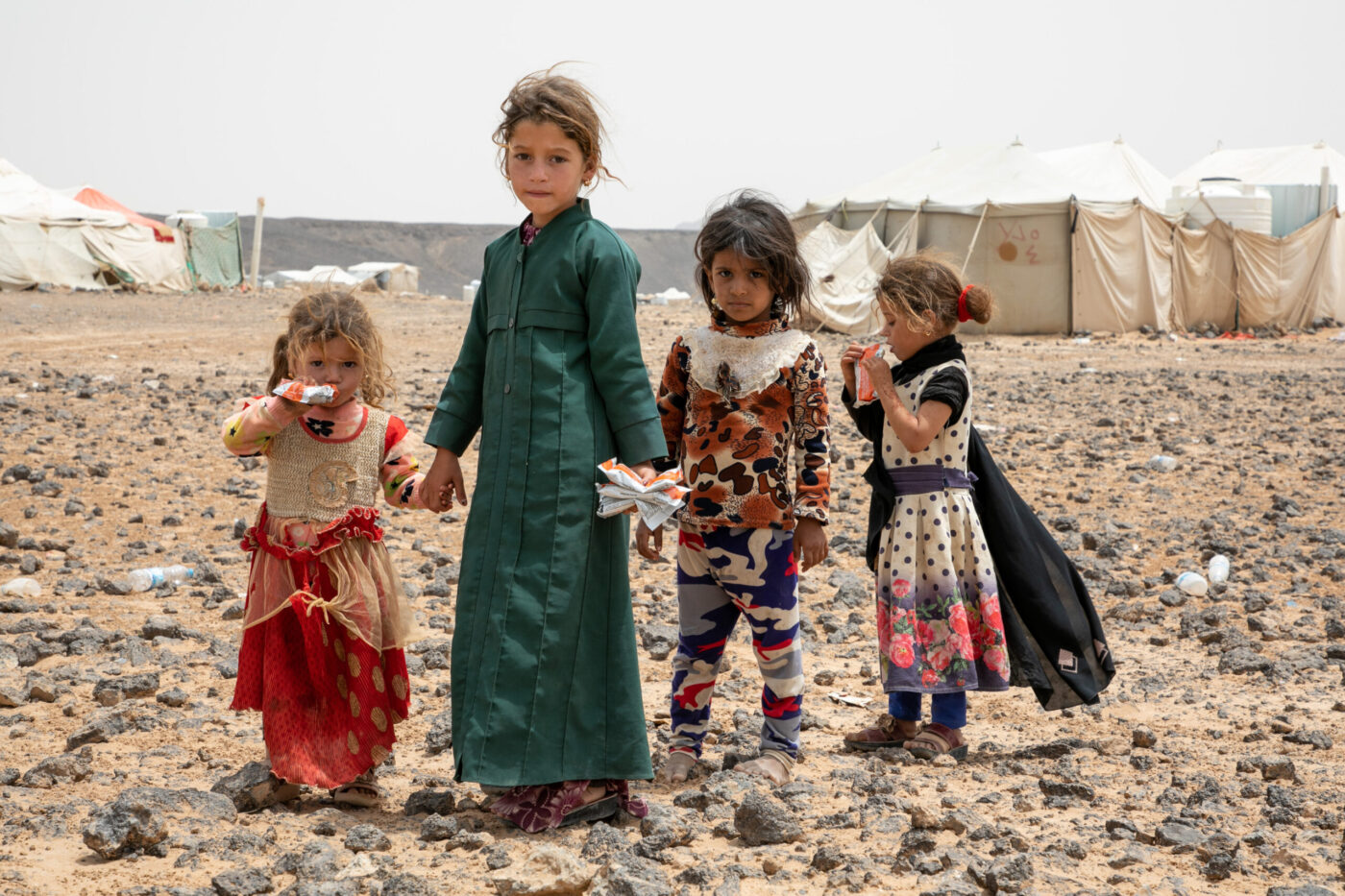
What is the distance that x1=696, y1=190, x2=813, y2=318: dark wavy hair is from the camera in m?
3.05

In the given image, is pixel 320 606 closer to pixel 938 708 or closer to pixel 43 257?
pixel 938 708

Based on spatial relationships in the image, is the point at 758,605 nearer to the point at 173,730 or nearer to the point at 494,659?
the point at 494,659

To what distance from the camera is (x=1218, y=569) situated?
17.4 ft

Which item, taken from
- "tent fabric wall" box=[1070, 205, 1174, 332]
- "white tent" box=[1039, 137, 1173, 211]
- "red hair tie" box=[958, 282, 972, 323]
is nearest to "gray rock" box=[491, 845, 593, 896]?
"red hair tie" box=[958, 282, 972, 323]

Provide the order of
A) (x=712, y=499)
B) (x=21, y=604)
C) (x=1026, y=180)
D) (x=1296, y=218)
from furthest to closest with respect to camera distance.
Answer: (x=1296, y=218), (x=1026, y=180), (x=21, y=604), (x=712, y=499)

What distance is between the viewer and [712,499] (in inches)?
121

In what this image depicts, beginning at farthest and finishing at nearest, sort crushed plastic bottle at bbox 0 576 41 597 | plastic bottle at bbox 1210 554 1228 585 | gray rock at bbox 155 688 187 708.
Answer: plastic bottle at bbox 1210 554 1228 585
crushed plastic bottle at bbox 0 576 41 597
gray rock at bbox 155 688 187 708

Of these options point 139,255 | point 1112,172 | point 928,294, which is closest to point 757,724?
point 928,294

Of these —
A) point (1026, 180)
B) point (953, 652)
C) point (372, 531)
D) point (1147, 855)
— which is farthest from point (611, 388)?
point (1026, 180)

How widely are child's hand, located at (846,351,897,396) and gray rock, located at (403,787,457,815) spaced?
4.87 ft

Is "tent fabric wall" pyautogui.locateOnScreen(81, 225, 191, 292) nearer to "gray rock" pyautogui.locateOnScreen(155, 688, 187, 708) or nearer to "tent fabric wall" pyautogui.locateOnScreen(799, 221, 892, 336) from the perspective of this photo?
"tent fabric wall" pyautogui.locateOnScreen(799, 221, 892, 336)

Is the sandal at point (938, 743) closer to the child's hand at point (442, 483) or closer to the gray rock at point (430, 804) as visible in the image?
the gray rock at point (430, 804)

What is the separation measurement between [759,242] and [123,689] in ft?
7.56

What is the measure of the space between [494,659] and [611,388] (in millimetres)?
641
